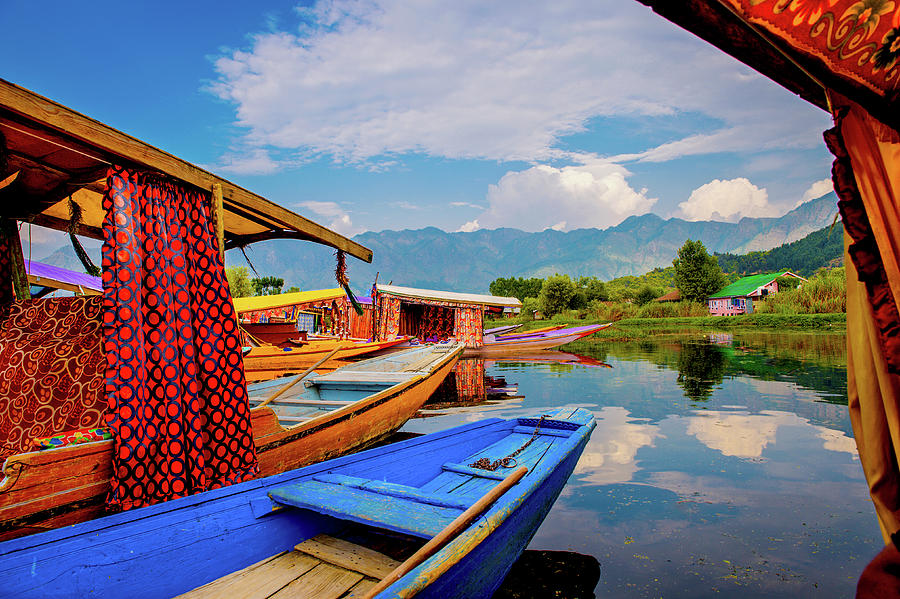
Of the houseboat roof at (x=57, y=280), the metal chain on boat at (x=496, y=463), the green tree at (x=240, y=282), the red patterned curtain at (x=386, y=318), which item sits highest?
the green tree at (x=240, y=282)

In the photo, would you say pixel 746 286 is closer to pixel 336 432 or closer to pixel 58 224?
pixel 336 432

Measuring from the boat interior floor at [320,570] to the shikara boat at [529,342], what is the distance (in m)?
17.1

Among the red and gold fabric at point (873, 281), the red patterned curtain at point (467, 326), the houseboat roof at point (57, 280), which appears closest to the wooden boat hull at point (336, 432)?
the red and gold fabric at point (873, 281)

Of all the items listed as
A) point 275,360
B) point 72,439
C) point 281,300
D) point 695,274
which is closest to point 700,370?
point 275,360

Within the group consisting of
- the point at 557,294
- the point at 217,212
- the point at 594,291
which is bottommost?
the point at 217,212

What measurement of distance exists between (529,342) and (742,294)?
122 ft

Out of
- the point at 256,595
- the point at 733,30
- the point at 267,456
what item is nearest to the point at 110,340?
the point at 267,456

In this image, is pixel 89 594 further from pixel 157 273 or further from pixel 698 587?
pixel 698 587

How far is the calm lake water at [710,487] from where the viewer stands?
3500 mm

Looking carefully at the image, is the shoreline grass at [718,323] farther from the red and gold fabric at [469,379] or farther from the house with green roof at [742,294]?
the red and gold fabric at [469,379]

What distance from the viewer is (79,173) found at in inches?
153

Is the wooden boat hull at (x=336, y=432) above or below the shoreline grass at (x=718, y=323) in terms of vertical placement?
below

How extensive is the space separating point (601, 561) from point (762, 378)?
1017 cm

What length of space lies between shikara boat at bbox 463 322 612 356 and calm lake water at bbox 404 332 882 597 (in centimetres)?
897
